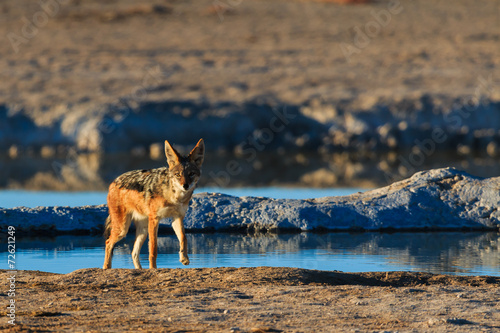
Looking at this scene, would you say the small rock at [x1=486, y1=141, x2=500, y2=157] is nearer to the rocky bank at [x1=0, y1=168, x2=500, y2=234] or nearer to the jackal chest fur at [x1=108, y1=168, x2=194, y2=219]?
the rocky bank at [x1=0, y1=168, x2=500, y2=234]

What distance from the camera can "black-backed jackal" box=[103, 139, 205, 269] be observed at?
6.38m

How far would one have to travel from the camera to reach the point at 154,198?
655cm

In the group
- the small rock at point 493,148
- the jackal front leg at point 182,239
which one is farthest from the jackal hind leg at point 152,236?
the small rock at point 493,148

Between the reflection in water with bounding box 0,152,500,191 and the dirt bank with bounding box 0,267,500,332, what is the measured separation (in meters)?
8.53

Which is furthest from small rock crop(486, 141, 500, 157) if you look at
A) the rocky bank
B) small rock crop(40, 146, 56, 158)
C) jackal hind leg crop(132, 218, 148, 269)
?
jackal hind leg crop(132, 218, 148, 269)

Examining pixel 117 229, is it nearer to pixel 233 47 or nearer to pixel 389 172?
pixel 389 172

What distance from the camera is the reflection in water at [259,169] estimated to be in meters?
15.5

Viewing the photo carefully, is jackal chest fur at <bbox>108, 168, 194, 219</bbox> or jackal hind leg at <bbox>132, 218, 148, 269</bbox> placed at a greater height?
jackal chest fur at <bbox>108, 168, 194, 219</bbox>

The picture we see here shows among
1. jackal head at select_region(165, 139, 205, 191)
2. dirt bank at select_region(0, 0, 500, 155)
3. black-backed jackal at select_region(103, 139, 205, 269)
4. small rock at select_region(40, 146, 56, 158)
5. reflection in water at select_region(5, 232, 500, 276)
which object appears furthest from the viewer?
dirt bank at select_region(0, 0, 500, 155)

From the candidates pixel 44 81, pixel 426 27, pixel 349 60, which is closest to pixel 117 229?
pixel 44 81

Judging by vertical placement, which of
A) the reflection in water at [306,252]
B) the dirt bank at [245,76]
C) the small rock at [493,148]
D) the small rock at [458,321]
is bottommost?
the small rock at [458,321]

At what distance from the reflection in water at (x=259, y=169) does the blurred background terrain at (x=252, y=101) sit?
0.14 feet

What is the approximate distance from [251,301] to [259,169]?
12850 millimetres

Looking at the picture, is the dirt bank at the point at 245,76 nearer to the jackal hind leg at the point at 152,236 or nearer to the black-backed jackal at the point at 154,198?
the black-backed jackal at the point at 154,198
